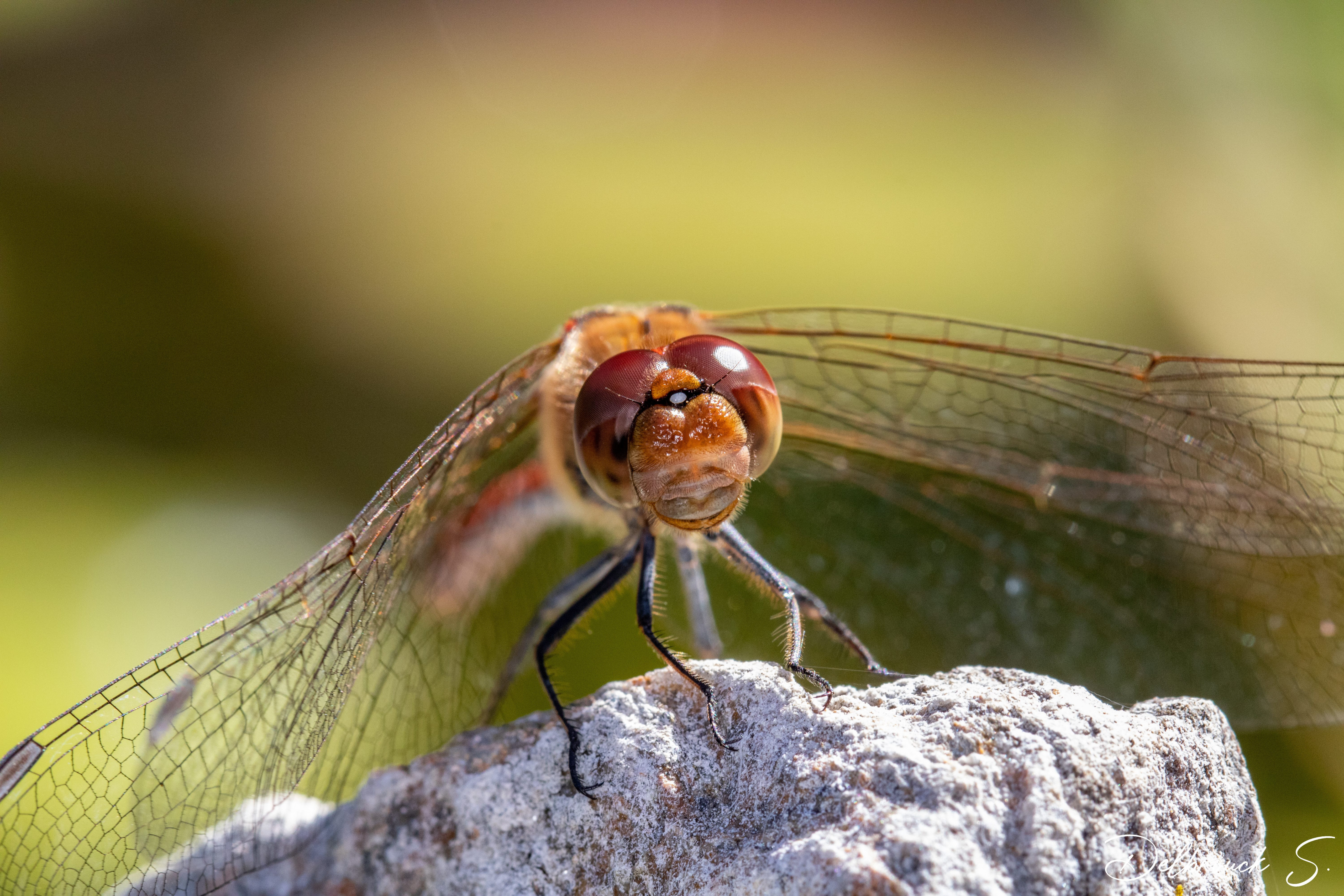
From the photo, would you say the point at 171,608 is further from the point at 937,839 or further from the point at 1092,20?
the point at 1092,20

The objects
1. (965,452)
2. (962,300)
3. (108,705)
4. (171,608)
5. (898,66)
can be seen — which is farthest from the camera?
(898,66)

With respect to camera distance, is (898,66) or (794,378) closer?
(794,378)

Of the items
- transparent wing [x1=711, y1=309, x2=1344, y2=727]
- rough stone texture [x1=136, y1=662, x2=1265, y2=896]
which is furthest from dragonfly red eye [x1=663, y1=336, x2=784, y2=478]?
transparent wing [x1=711, y1=309, x2=1344, y2=727]

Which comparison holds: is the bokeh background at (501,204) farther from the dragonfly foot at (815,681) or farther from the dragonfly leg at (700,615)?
the dragonfly foot at (815,681)

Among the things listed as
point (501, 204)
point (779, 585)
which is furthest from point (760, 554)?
point (501, 204)

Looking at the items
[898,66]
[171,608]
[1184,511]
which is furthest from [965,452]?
[898,66]

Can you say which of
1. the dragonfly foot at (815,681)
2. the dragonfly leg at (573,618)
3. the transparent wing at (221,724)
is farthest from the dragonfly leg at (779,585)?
the transparent wing at (221,724)
